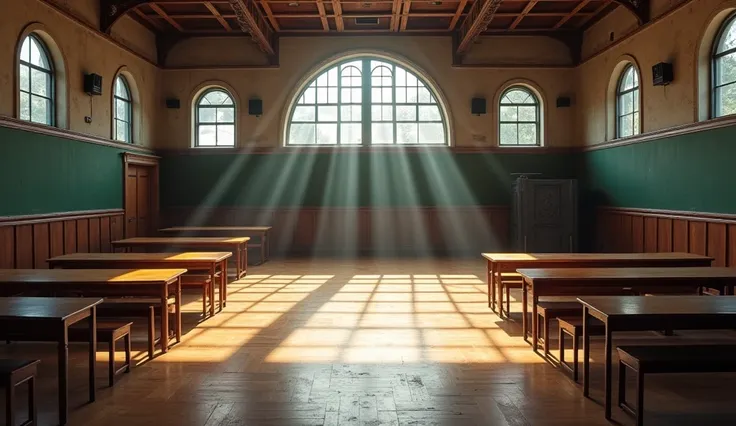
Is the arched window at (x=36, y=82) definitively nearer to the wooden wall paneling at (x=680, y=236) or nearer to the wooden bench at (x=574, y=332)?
the wooden bench at (x=574, y=332)

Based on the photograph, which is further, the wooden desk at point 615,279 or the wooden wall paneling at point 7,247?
the wooden wall paneling at point 7,247

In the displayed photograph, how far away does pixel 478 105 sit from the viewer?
12219mm

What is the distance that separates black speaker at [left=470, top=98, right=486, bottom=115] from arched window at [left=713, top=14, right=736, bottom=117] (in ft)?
16.1

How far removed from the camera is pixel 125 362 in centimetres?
441

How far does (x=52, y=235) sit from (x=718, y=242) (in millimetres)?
8752

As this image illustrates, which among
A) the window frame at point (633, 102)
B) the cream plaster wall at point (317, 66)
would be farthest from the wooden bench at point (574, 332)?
the cream plaster wall at point (317, 66)

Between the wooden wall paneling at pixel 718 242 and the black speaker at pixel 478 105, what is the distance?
558 cm

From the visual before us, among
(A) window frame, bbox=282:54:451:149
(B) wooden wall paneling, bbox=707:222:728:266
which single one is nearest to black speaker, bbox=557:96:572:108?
(A) window frame, bbox=282:54:451:149

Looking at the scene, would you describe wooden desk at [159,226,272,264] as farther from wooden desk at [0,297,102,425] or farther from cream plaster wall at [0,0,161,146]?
wooden desk at [0,297,102,425]

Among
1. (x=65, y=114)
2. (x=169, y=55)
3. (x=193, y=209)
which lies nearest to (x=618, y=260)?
(x=65, y=114)

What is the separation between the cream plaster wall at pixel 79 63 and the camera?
710 centimetres

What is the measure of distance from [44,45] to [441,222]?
25.6 feet

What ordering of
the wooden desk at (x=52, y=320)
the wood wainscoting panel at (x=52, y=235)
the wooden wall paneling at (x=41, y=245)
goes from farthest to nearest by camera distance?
the wooden wall paneling at (x=41, y=245), the wood wainscoting panel at (x=52, y=235), the wooden desk at (x=52, y=320)

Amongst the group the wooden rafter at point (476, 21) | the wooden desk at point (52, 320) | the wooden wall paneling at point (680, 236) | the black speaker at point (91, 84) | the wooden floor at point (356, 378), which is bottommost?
the wooden floor at point (356, 378)
